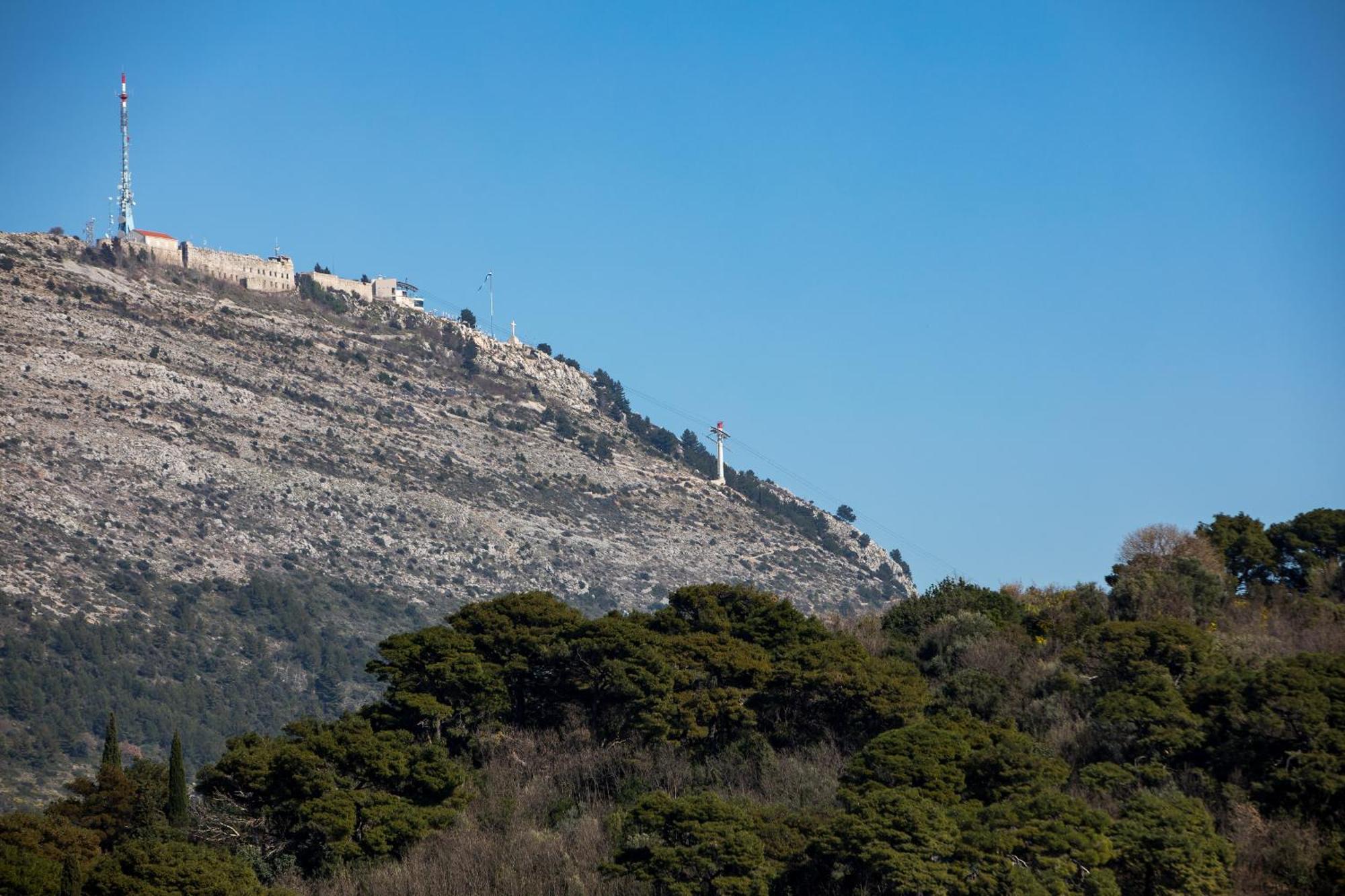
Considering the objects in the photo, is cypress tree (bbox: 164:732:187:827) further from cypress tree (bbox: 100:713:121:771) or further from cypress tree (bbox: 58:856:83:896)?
cypress tree (bbox: 58:856:83:896)

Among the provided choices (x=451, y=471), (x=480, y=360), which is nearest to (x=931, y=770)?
(x=451, y=471)

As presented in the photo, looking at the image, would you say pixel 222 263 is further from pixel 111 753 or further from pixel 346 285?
pixel 111 753

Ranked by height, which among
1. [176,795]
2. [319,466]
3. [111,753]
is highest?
[319,466]

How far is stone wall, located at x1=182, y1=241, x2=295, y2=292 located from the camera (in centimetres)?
14325

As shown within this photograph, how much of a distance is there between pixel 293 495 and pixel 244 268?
3259 centimetres

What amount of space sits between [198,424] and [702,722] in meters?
79.1

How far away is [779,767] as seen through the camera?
4706 centimetres

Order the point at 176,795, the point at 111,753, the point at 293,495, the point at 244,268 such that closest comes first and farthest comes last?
the point at 176,795 → the point at 111,753 → the point at 293,495 → the point at 244,268

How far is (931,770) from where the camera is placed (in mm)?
41969

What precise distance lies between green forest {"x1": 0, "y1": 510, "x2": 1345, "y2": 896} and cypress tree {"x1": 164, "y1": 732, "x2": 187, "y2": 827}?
121mm

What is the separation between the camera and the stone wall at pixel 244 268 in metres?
143

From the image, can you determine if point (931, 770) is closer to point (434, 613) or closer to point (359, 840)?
point (359, 840)

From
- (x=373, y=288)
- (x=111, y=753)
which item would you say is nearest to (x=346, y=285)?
(x=373, y=288)

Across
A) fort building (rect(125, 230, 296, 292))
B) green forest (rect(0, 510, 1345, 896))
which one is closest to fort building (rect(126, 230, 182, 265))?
fort building (rect(125, 230, 296, 292))
